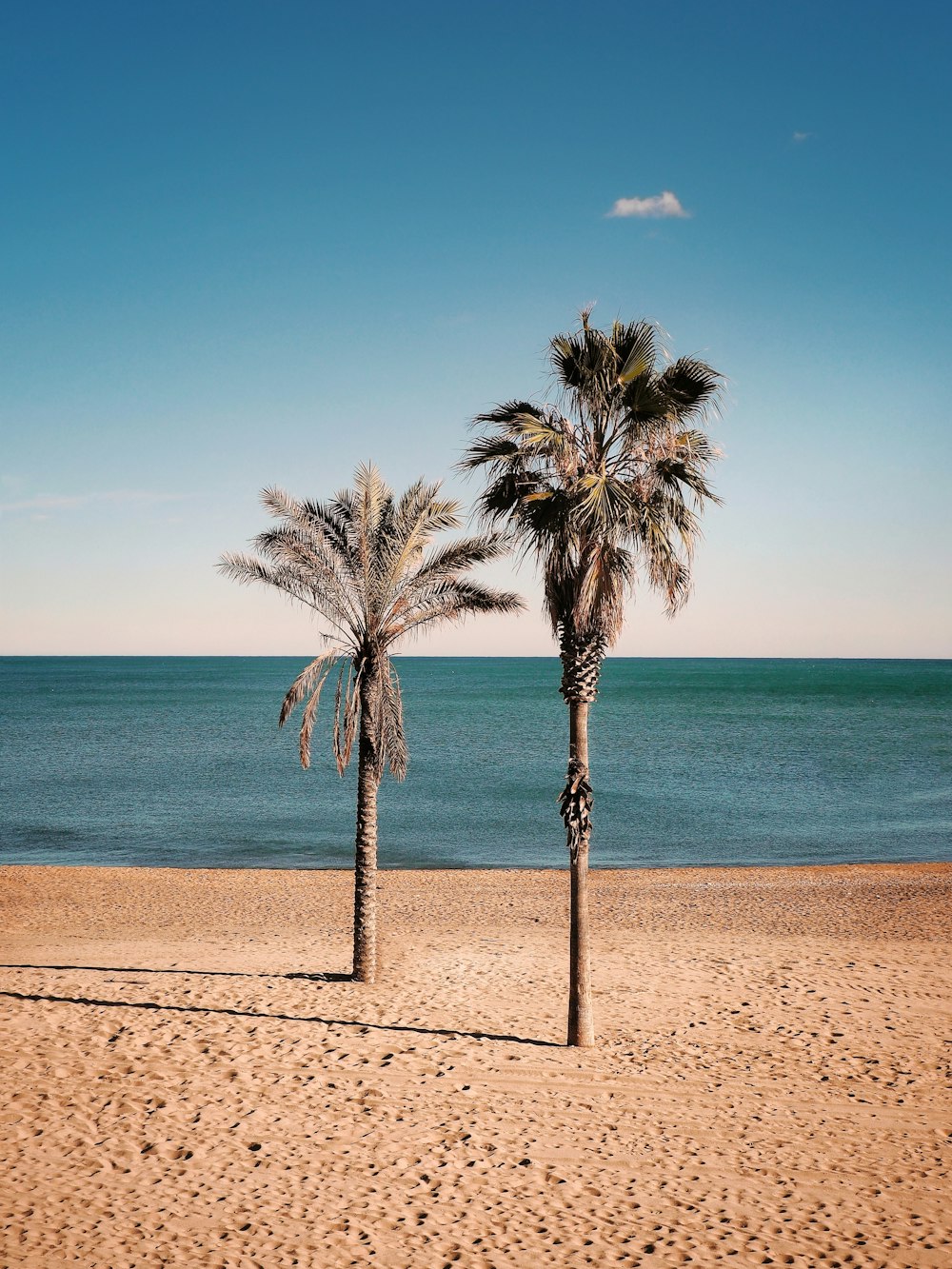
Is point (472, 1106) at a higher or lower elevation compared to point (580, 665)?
lower

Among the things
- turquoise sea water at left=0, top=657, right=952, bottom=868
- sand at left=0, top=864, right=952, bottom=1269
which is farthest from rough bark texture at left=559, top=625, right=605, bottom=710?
turquoise sea water at left=0, top=657, right=952, bottom=868

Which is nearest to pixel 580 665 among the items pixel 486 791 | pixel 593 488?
pixel 593 488

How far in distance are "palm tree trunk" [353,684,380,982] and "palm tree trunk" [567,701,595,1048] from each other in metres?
3.76

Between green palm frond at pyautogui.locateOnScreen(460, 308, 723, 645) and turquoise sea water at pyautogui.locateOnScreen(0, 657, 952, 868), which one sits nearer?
green palm frond at pyautogui.locateOnScreen(460, 308, 723, 645)

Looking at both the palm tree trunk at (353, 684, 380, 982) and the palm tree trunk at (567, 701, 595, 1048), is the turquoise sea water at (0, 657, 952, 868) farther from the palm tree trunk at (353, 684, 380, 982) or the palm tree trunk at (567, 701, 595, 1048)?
the palm tree trunk at (567, 701, 595, 1048)

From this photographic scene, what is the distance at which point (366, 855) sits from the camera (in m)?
14.9

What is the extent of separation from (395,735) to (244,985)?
15.4 ft

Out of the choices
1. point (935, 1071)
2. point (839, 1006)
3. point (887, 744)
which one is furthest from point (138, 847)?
point (887, 744)

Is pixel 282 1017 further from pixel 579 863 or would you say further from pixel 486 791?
pixel 486 791

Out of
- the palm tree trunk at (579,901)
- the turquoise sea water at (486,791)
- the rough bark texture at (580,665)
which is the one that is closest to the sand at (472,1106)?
the palm tree trunk at (579,901)

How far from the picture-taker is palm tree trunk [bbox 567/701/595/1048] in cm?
1167

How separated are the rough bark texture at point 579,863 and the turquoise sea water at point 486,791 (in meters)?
18.8

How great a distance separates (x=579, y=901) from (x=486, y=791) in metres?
35.9

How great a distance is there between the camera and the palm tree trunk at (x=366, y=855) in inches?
574
